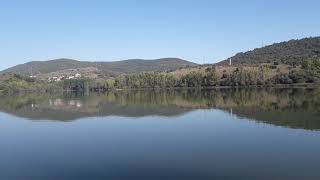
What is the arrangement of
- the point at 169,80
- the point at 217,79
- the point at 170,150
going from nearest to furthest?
the point at 170,150 → the point at 217,79 → the point at 169,80

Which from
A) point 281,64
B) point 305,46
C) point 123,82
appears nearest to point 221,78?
point 281,64

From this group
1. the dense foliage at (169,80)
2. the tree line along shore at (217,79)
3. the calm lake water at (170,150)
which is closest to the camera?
the calm lake water at (170,150)

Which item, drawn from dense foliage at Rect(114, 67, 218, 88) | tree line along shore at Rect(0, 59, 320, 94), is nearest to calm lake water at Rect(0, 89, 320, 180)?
tree line along shore at Rect(0, 59, 320, 94)

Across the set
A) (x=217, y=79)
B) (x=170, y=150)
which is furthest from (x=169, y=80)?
(x=170, y=150)

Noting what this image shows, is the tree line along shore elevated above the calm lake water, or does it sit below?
above

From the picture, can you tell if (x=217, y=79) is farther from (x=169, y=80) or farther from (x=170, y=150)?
(x=170, y=150)

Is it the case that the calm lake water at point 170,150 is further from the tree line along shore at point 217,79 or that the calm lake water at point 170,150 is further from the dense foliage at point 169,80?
the dense foliage at point 169,80

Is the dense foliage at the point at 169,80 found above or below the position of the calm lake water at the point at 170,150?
above

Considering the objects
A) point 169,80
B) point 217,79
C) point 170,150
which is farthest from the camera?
point 169,80

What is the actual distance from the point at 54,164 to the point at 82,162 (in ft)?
4.38

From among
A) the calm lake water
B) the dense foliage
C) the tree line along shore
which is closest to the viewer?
the calm lake water

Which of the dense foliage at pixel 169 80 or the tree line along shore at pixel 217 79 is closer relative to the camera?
the tree line along shore at pixel 217 79

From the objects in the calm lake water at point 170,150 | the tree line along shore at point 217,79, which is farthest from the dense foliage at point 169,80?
the calm lake water at point 170,150

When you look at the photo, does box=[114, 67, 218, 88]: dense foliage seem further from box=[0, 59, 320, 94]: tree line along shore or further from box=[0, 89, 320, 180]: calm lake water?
box=[0, 89, 320, 180]: calm lake water
